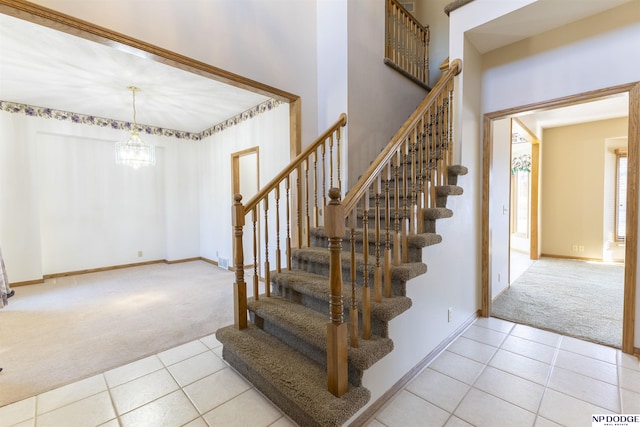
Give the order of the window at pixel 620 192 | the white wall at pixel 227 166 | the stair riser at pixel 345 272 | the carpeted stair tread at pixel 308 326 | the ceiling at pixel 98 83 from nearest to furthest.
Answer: the carpeted stair tread at pixel 308 326, the stair riser at pixel 345 272, the ceiling at pixel 98 83, the white wall at pixel 227 166, the window at pixel 620 192

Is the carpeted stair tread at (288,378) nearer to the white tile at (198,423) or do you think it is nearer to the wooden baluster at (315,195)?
the white tile at (198,423)

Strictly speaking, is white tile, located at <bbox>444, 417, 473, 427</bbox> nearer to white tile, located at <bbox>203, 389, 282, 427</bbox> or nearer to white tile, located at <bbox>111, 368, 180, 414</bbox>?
white tile, located at <bbox>203, 389, 282, 427</bbox>

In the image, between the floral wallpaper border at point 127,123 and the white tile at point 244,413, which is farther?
the floral wallpaper border at point 127,123

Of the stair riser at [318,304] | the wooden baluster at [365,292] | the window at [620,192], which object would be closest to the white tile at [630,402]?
the stair riser at [318,304]

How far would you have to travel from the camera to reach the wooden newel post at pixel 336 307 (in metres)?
1.40

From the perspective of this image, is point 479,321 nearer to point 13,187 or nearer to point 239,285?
point 239,285

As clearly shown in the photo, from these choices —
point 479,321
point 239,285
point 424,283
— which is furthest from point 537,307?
point 239,285

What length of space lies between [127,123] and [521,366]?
21.4ft

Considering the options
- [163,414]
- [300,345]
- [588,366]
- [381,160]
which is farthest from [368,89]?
[163,414]

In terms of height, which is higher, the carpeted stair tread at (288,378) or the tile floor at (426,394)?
the carpeted stair tread at (288,378)

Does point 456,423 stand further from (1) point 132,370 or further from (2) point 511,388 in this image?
(1) point 132,370

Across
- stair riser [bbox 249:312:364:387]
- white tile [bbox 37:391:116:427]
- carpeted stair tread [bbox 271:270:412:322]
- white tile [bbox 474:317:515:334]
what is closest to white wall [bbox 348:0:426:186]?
carpeted stair tread [bbox 271:270:412:322]

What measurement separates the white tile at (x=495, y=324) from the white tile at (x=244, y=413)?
2.19 meters

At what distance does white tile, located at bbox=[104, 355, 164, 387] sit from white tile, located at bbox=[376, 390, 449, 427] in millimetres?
1675
